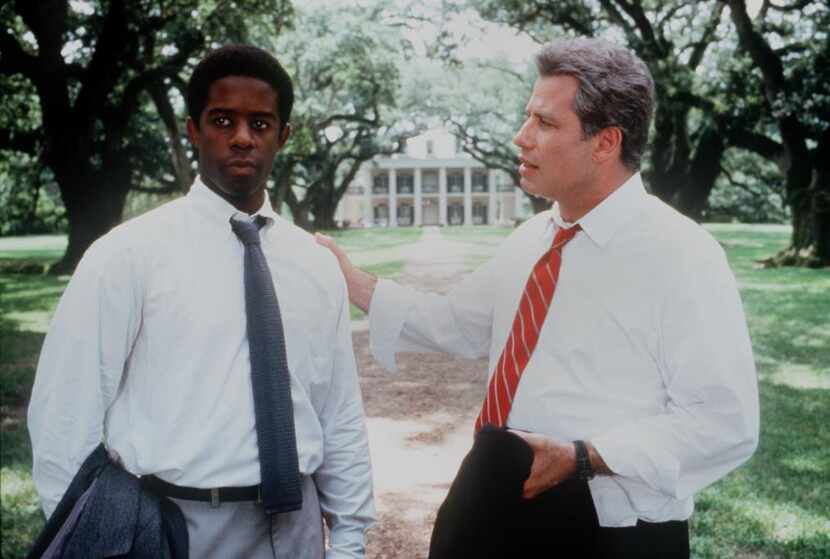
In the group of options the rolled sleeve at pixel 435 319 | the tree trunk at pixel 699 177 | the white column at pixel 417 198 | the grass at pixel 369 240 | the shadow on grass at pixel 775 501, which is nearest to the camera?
the rolled sleeve at pixel 435 319

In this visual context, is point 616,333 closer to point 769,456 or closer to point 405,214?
point 769,456

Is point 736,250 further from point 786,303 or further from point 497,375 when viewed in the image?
point 497,375

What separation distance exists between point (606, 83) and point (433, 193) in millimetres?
83738

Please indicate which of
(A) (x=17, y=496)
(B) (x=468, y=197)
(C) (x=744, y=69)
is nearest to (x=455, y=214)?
(B) (x=468, y=197)

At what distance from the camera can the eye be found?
2.28 m

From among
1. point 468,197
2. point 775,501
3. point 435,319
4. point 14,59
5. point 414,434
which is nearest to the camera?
point 435,319

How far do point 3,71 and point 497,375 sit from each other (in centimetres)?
1742

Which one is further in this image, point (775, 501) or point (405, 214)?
point (405, 214)

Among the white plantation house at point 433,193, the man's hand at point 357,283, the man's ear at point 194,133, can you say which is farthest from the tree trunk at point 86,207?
the white plantation house at point 433,193

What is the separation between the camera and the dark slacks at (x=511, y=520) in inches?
81.9

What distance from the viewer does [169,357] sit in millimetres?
2078

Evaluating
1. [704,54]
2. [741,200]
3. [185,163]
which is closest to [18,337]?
[185,163]

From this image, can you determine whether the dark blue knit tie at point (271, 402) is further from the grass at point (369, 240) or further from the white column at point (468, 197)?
the white column at point (468, 197)

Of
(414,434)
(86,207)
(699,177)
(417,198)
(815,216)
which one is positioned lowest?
(417,198)
